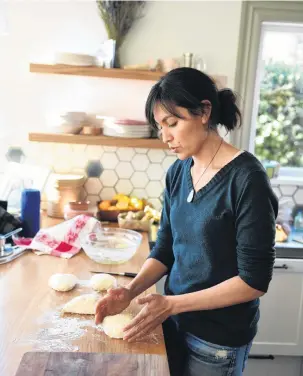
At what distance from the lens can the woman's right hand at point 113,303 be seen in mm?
1350

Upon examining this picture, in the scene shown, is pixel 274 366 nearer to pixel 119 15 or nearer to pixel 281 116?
pixel 281 116

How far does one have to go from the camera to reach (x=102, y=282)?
1593mm

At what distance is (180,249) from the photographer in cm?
143

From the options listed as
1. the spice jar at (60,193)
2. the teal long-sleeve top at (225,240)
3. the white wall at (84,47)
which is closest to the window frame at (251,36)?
the white wall at (84,47)

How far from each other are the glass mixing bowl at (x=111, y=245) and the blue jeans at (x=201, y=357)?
488 mm

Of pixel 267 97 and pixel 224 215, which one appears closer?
pixel 224 215

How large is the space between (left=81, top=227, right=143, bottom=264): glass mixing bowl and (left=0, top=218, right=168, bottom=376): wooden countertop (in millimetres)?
33

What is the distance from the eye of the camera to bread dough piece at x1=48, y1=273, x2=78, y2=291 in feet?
5.17

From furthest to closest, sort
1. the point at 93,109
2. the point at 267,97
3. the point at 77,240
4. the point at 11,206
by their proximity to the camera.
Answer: the point at 267,97 < the point at 93,109 < the point at 11,206 < the point at 77,240

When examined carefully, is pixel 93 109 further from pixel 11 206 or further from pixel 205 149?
pixel 205 149

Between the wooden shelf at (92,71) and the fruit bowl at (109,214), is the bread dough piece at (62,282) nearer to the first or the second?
the fruit bowl at (109,214)

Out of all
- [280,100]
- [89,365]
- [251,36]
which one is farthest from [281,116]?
[89,365]

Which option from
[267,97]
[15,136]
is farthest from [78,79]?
[267,97]

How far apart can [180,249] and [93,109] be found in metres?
1.44
